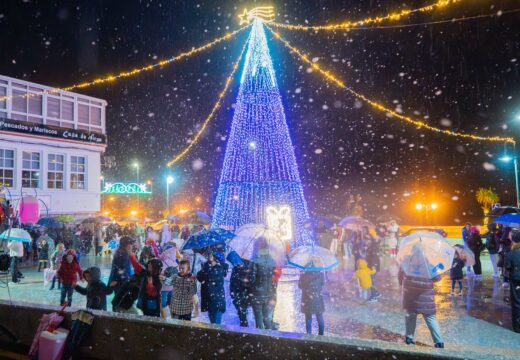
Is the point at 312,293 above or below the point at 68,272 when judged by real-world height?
below

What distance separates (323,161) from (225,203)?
92.8 ft

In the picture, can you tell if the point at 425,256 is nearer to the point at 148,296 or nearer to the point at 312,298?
the point at 312,298

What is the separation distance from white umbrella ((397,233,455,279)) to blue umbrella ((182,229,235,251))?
3.24 meters

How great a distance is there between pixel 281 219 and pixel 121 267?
787cm

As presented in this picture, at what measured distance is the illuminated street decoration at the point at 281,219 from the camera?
14.6 m

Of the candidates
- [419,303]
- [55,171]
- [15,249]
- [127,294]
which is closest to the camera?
[419,303]

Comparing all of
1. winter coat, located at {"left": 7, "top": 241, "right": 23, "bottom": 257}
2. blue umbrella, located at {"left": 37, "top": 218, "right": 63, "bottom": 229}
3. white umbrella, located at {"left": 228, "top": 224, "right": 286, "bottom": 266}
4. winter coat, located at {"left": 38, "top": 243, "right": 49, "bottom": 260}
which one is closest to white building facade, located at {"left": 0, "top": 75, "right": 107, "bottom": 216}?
blue umbrella, located at {"left": 37, "top": 218, "right": 63, "bottom": 229}

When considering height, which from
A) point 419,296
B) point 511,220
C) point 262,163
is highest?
point 262,163

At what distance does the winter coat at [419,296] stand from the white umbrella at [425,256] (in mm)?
104

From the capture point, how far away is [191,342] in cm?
509

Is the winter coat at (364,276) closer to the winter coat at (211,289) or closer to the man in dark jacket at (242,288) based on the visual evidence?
the man in dark jacket at (242,288)

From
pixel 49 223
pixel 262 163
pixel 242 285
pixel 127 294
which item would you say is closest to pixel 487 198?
pixel 262 163

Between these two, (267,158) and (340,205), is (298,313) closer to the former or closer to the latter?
(267,158)

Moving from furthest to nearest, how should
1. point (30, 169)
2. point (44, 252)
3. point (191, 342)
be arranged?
point (30, 169)
point (44, 252)
point (191, 342)
